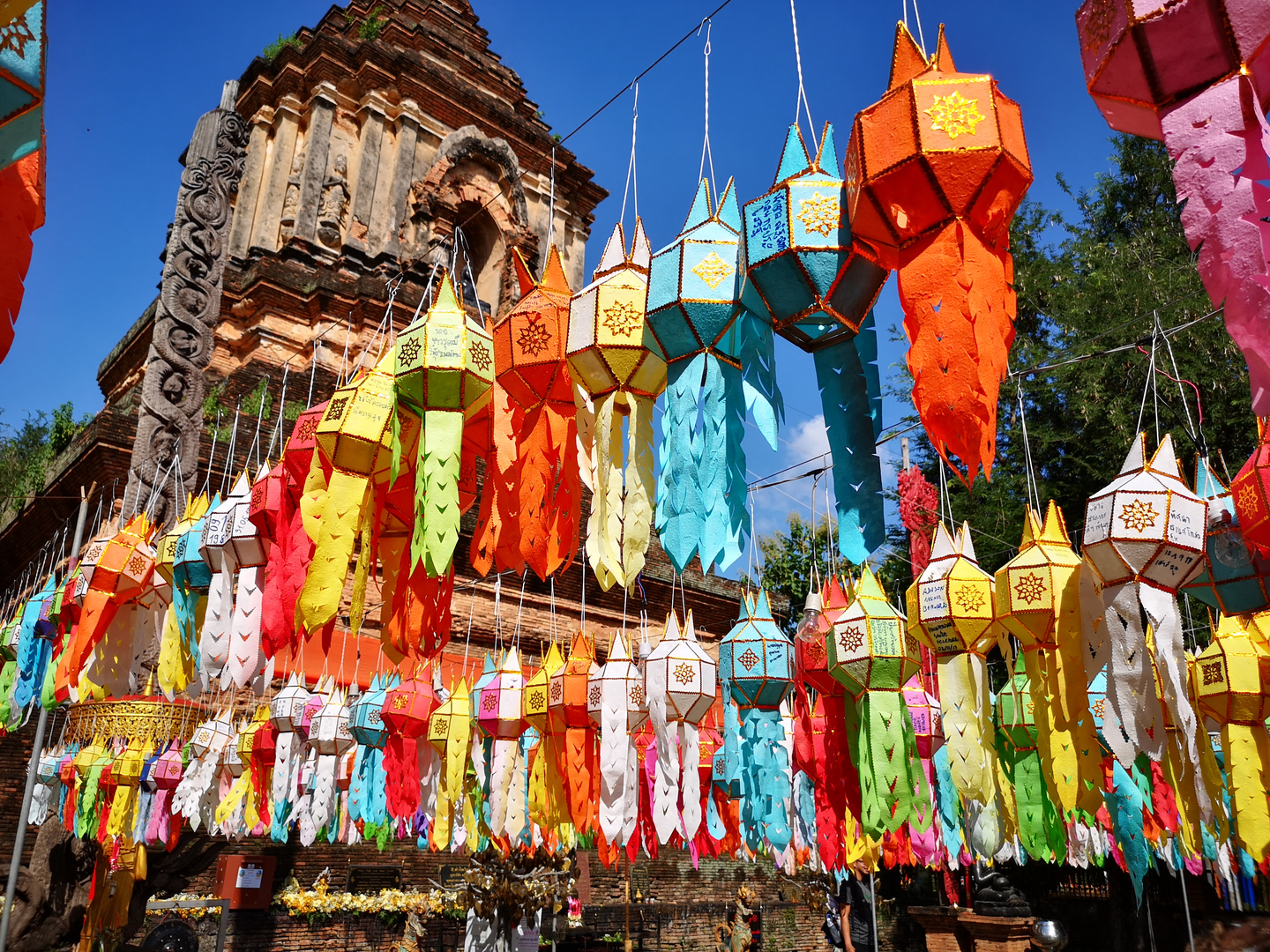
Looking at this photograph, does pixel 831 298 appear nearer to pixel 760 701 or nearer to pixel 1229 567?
pixel 1229 567

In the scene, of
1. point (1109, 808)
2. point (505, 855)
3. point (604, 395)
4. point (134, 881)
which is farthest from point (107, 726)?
point (1109, 808)

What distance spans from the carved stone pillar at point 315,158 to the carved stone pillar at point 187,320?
244 inches

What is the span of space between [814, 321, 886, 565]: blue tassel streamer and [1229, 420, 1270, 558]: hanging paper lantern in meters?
1.93

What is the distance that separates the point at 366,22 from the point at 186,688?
14.9 meters

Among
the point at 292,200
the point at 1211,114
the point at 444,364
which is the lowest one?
the point at 1211,114

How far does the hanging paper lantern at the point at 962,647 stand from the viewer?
12.8 feet

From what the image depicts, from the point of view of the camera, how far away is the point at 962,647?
4121 mm

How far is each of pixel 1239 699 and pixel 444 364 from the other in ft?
14.0

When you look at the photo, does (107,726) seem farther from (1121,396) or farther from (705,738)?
(1121,396)

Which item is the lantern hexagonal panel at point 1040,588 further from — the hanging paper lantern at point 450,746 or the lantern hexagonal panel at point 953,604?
the hanging paper lantern at point 450,746

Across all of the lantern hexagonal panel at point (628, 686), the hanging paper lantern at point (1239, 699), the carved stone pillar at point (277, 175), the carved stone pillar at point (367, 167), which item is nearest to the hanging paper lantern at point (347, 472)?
the lantern hexagonal panel at point (628, 686)

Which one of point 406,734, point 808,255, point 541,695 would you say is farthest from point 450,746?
point 808,255

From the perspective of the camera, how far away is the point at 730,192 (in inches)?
100

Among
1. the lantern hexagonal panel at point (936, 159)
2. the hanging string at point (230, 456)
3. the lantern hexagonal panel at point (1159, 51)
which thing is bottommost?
the lantern hexagonal panel at point (1159, 51)
